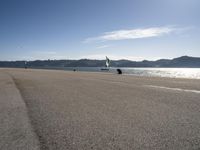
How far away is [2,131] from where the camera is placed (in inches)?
246

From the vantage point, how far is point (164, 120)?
7.34 m

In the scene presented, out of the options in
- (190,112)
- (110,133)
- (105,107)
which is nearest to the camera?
(110,133)

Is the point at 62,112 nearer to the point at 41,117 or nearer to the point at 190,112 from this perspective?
the point at 41,117

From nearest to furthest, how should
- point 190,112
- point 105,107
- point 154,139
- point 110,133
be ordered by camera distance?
point 154,139 < point 110,133 < point 190,112 < point 105,107

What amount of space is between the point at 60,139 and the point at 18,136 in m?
1.17

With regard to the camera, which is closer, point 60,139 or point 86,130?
point 60,139

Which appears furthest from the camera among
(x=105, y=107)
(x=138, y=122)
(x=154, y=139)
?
(x=105, y=107)

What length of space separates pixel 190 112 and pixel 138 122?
2732mm

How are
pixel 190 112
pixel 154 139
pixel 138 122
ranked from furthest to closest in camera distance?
pixel 190 112 < pixel 138 122 < pixel 154 139

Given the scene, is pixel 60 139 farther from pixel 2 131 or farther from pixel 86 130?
pixel 2 131

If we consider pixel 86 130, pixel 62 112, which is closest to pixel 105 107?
pixel 62 112

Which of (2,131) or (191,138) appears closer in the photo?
(191,138)

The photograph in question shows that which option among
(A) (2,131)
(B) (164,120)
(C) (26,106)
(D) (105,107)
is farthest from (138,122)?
(C) (26,106)

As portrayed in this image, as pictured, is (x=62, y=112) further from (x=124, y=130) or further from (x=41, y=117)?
(x=124, y=130)
